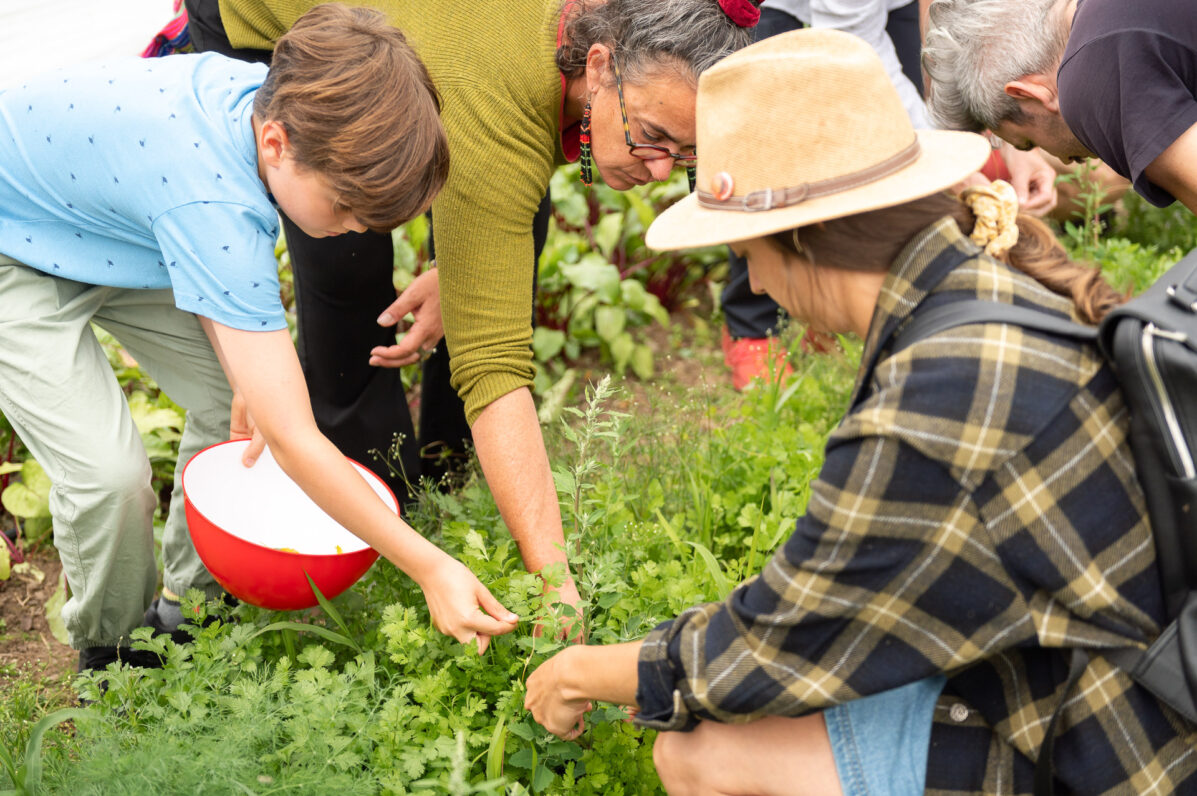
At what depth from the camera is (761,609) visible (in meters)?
1.51

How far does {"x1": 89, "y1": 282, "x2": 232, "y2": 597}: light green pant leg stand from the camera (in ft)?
8.09

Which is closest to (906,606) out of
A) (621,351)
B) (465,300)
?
(465,300)

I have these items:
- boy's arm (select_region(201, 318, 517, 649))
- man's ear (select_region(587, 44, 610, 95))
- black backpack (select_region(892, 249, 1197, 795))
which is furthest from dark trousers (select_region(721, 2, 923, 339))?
black backpack (select_region(892, 249, 1197, 795))

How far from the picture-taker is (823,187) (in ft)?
4.80

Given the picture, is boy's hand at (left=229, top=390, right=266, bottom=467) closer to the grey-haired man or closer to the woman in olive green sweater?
the woman in olive green sweater

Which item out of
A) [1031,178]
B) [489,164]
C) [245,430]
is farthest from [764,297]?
[245,430]

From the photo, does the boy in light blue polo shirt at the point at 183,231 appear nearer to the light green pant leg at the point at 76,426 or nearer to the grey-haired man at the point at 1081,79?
the light green pant leg at the point at 76,426

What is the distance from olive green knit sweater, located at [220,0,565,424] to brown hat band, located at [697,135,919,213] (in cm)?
79

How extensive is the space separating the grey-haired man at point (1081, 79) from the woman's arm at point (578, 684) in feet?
5.12

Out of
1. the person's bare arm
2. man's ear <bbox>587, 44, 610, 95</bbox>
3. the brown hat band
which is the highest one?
the brown hat band

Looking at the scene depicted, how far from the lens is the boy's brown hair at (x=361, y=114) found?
190 centimetres

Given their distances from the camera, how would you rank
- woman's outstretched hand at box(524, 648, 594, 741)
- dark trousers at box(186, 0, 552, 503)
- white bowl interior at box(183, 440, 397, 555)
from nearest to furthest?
1. woman's outstretched hand at box(524, 648, 594, 741)
2. white bowl interior at box(183, 440, 397, 555)
3. dark trousers at box(186, 0, 552, 503)

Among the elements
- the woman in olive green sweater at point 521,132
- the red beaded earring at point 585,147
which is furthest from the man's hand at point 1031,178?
the red beaded earring at point 585,147

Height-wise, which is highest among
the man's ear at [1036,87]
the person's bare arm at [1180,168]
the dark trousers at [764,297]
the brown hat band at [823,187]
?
the brown hat band at [823,187]
